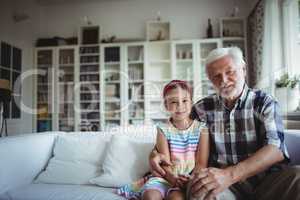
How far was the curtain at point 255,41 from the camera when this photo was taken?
3.06 metres

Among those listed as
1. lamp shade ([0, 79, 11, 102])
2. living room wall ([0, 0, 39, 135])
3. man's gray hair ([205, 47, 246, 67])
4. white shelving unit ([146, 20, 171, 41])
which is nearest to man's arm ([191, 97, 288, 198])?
man's gray hair ([205, 47, 246, 67])

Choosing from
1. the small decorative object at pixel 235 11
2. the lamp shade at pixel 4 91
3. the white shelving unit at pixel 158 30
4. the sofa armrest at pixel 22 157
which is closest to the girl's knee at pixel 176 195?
the sofa armrest at pixel 22 157

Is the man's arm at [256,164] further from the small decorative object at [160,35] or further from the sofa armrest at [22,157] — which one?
the small decorative object at [160,35]

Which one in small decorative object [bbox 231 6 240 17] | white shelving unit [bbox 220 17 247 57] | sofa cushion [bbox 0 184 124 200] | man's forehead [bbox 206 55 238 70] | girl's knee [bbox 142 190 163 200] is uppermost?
small decorative object [bbox 231 6 240 17]

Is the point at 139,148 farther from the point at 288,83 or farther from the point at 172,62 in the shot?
the point at 172,62

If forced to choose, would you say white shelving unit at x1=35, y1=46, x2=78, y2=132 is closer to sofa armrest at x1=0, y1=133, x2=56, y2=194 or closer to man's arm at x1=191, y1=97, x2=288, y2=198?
sofa armrest at x1=0, y1=133, x2=56, y2=194

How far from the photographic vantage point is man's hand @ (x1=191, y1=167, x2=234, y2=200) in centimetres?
91

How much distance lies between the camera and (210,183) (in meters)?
0.91

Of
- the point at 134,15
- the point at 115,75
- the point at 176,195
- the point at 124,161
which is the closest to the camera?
the point at 176,195

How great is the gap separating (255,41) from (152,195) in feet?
9.77

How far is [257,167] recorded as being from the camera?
0.95 m

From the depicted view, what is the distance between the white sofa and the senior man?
26cm

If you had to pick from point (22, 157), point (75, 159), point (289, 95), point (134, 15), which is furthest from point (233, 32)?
point (22, 157)

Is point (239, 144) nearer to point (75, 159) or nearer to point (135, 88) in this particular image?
point (75, 159)
